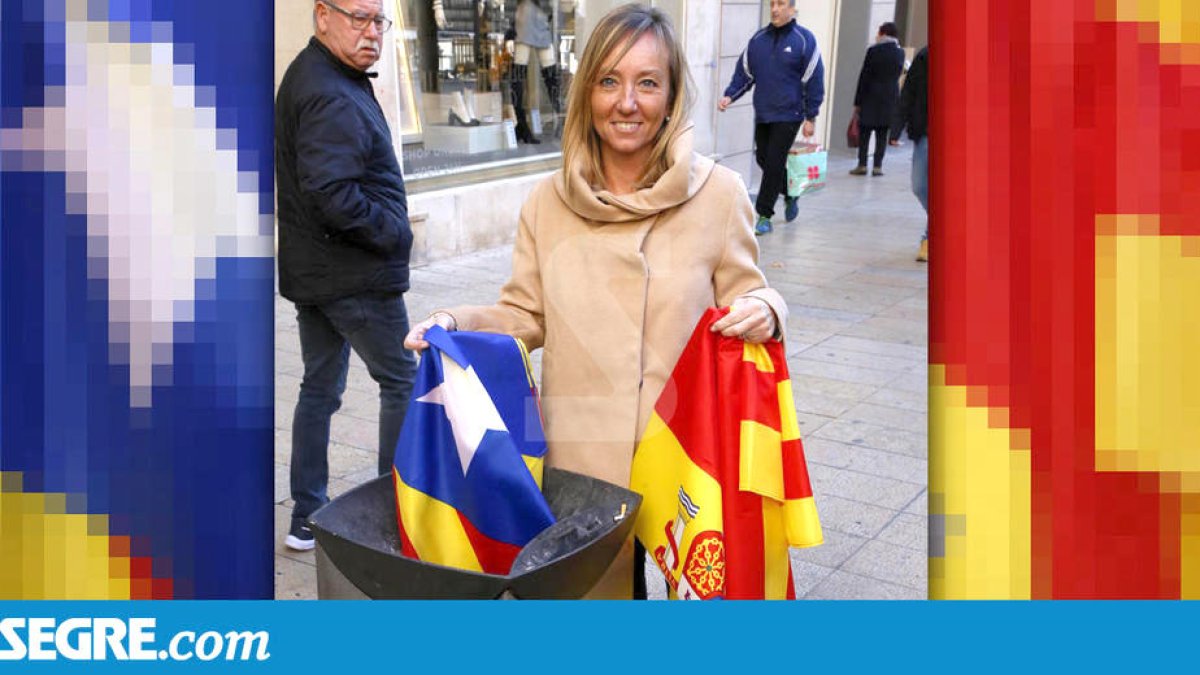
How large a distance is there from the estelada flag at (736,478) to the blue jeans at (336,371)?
1.84 metres

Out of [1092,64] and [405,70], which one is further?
[405,70]

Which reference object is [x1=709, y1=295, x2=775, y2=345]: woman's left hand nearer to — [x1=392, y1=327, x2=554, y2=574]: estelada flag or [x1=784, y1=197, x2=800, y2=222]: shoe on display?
[x1=392, y1=327, x2=554, y2=574]: estelada flag

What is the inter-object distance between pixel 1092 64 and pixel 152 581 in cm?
134

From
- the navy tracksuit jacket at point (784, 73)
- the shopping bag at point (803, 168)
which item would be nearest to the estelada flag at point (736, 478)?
the navy tracksuit jacket at point (784, 73)

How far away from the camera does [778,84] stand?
980 centimetres

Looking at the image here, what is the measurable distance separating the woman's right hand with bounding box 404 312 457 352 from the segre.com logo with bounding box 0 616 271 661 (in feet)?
Result: 2.45

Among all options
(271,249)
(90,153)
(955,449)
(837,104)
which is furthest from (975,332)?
(837,104)

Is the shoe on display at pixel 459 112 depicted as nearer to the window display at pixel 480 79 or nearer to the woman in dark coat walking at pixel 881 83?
the window display at pixel 480 79

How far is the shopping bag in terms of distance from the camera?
1057 centimetres

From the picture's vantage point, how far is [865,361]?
21.6ft

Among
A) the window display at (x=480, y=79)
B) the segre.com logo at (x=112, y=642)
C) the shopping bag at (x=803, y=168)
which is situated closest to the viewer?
the segre.com logo at (x=112, y=642)

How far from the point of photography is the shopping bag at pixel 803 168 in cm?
1057

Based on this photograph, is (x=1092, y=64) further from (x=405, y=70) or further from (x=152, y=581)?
(x=405, y=70)

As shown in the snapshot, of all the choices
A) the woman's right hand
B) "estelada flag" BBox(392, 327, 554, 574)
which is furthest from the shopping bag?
"estelada flag" BBox(392, 327, 554, 574)
